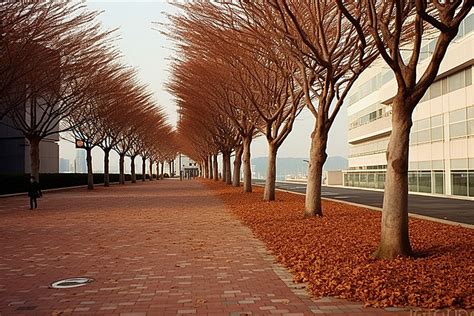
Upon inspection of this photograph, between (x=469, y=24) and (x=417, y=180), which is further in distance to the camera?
(x=417, y=180)

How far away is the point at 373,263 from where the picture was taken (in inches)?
311

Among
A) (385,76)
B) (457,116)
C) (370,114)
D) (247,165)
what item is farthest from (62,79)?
(370,114)

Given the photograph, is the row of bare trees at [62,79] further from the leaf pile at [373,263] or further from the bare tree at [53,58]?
the leaf pile at [373,263]

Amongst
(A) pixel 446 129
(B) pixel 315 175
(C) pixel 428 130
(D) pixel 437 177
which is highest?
(C) pixel 428 130

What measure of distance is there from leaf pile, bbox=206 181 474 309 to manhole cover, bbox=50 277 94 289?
3.07 metres

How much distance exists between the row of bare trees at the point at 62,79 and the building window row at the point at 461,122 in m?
20.9

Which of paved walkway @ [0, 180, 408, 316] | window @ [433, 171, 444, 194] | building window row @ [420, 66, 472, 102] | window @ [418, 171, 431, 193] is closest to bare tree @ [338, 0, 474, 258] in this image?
paved walkway @ [0, 180, 408, 316]

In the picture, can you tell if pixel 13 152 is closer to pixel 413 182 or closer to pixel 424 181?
pixel 413 182

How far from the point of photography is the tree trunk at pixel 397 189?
27.2 feet

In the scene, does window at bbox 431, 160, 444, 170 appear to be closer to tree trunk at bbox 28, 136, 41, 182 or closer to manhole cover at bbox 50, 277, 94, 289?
tree trunk at bbox 28, 136, 41, 182

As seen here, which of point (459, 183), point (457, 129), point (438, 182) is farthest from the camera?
point (438, 182)

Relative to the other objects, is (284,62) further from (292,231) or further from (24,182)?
(24,182)

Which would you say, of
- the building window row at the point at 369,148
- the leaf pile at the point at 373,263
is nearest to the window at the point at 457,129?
the leaf pile at the point at 373,263

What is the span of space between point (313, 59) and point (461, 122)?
2027 cm
